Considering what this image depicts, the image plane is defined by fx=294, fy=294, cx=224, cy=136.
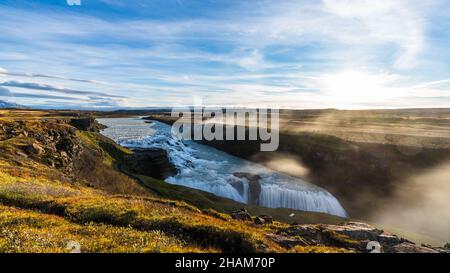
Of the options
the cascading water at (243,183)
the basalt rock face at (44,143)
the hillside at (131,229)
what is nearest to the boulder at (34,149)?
the basalt rock face at (44,143)

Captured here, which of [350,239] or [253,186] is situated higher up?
[350,239]

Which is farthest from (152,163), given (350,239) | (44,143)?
(350,239)

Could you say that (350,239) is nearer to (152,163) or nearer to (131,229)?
(131,229)

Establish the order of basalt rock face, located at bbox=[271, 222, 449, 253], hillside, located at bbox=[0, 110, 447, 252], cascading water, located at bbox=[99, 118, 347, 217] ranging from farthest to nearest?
cascading water, located at bbox=[99, 118, 347, 217] → basalt rock face, located at bbox=[271, 222, 449, 253] → hillside, located at bbox=[0, 110, 447, 252]

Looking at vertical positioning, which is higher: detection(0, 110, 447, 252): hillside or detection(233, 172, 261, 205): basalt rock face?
detection(0, 110, 447, 252): hillside

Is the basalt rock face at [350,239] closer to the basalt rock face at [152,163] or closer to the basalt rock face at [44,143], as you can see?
the basalt rock face at [44,143]

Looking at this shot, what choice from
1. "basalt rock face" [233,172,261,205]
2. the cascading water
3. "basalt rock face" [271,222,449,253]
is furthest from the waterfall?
"basalt rock face" [271,222,449,253]

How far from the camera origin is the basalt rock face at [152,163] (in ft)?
245

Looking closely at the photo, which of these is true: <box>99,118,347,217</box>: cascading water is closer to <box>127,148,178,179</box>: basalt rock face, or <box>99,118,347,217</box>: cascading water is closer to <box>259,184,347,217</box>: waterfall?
<box>259,184,347,217</box>: waterfall

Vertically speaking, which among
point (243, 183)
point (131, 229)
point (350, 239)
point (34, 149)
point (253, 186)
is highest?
point (34, 149)

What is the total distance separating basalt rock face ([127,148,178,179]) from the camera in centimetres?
7456

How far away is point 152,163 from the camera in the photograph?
78625 mm

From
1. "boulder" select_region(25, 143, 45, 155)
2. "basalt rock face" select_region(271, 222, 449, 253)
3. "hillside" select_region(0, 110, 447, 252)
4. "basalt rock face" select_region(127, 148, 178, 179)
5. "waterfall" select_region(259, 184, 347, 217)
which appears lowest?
"waterfall" select_region(259, 184, 347, 217)
